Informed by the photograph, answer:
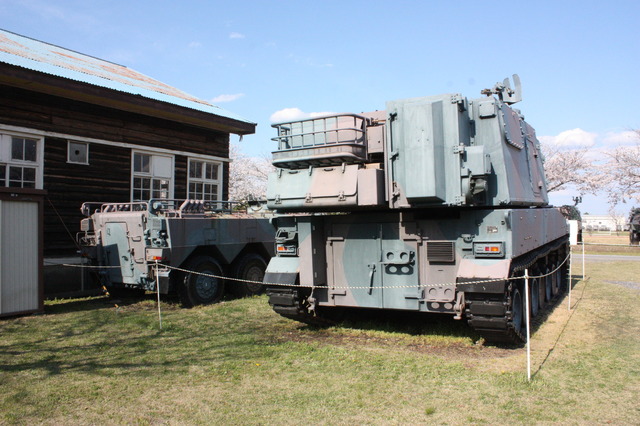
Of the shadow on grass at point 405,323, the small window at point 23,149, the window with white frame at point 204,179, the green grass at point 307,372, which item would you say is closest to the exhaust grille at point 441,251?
the green grass at point 307,372

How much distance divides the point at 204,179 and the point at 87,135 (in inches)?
167

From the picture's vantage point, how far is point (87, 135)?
13750 mm

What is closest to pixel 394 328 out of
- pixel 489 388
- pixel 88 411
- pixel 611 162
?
pixel 489 388

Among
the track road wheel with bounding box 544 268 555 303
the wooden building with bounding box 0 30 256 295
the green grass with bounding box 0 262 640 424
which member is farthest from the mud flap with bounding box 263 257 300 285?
the wooden building with bounding box 0 30 256 295

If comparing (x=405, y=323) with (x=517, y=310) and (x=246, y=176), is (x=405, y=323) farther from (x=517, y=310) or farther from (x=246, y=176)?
(x=246, y=176)

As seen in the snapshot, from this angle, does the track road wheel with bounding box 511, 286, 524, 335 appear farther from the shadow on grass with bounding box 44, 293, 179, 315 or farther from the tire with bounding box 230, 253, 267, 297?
the shadow on grass with bounding box 44, 293, 179, 315

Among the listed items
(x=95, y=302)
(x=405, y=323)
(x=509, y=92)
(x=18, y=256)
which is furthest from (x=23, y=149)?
(x=509, y=92)

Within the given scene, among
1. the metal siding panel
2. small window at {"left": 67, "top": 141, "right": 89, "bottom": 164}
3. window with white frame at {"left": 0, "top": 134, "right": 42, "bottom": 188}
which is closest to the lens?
the metal siding panel

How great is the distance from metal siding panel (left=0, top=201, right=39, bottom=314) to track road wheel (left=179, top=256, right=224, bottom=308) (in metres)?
2.70

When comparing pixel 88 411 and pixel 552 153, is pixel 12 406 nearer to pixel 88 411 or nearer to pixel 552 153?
pixel 88 411

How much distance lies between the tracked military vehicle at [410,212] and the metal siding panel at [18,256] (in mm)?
4682

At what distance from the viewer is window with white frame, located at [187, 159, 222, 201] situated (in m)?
16.9

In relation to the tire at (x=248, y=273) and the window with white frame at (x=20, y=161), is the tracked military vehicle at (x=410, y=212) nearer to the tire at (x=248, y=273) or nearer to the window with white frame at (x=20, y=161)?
the tire at (x=248, y=273)

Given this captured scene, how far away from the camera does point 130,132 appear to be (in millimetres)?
14789
